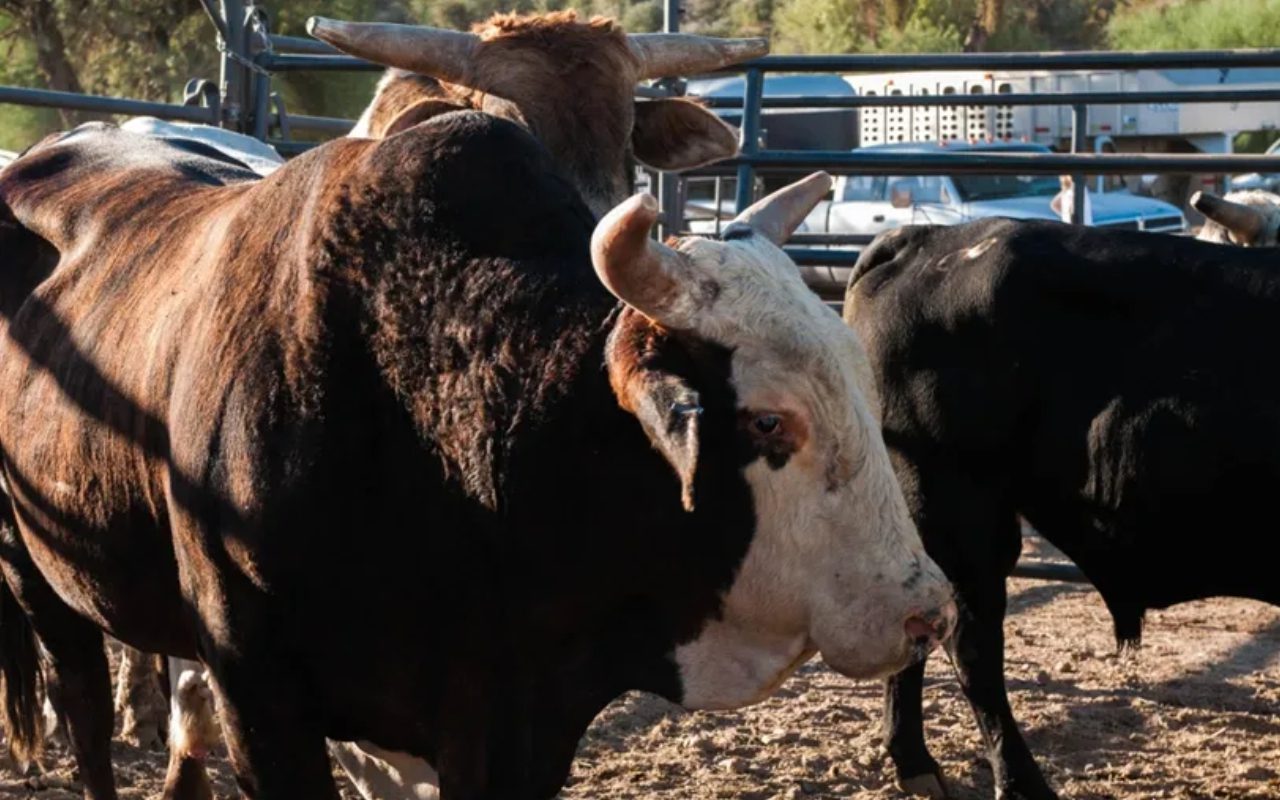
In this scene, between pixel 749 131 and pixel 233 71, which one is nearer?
pixel 749 131

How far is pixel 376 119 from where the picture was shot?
220 inches

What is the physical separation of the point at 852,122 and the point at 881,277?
52.0 ft

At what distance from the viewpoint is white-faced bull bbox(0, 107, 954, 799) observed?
302 cm

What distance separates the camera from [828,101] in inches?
369

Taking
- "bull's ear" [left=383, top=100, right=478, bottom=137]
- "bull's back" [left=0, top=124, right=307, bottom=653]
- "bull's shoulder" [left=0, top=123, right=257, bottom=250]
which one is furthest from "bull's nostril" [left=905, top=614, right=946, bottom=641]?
"bull's ear" [left=383, top=100, right=478, bottom=137]

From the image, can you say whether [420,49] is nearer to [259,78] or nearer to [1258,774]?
[1258,774]

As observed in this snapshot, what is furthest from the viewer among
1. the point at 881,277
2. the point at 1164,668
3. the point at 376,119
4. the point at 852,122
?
the point at 852,122

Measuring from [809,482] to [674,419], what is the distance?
0.86ft

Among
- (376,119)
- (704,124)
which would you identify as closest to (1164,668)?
(704,124)

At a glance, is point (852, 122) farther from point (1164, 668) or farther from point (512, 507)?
point (512, 507)

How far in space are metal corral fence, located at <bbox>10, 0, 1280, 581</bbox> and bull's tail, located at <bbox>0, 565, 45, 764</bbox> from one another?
128 inches

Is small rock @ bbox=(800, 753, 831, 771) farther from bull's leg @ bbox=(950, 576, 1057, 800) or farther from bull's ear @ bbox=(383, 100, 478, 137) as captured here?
bull's ear @ bbox=(383, 100, 478, 137)

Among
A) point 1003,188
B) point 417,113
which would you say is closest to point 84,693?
point 417,113

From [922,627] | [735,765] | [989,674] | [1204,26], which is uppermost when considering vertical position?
[922,627]
